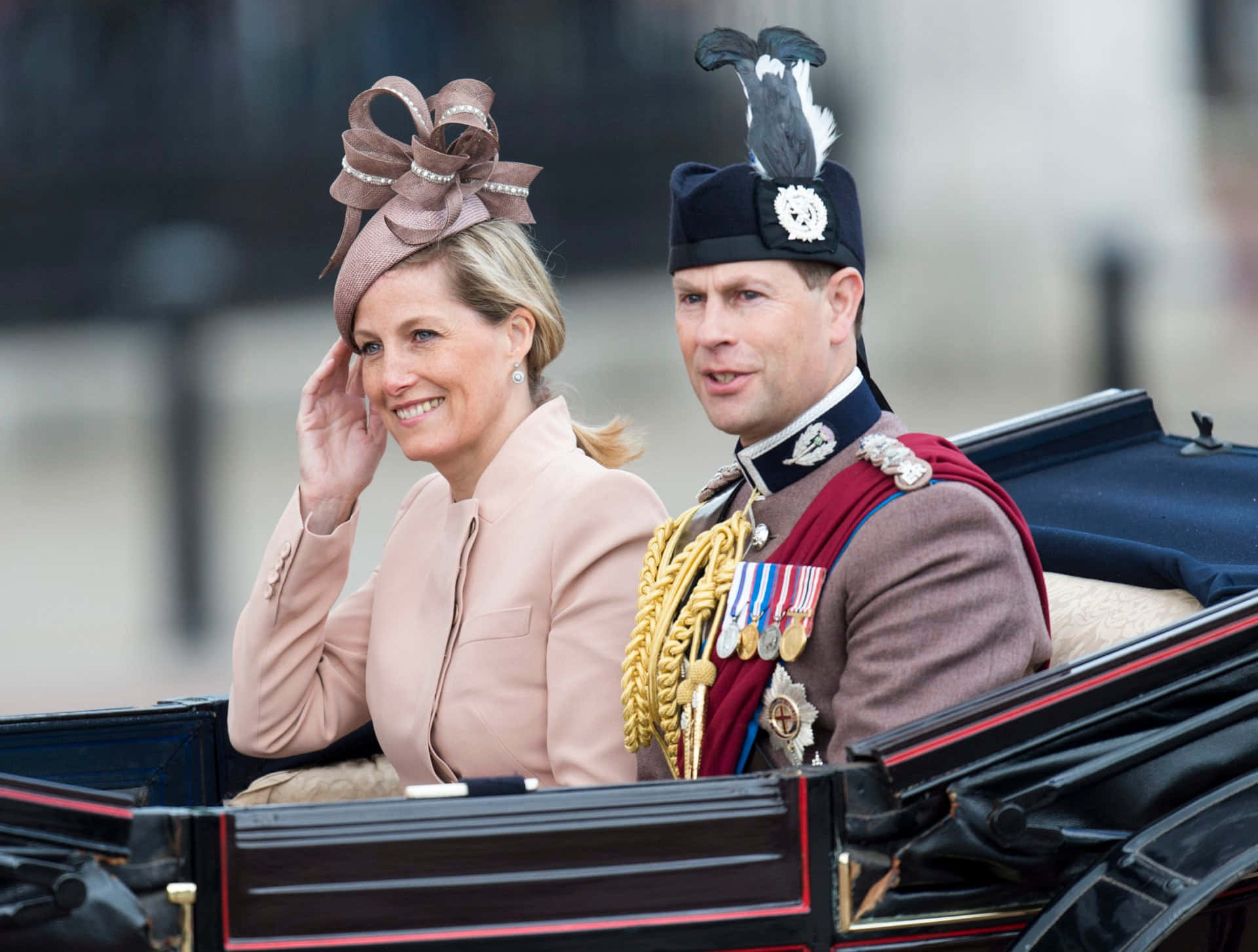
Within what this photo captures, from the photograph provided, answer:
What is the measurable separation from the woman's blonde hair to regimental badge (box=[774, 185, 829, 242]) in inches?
20.1

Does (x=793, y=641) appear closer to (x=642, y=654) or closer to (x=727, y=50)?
(x=642, y=654)

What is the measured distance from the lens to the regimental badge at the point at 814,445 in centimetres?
205

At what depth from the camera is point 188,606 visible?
600 cm

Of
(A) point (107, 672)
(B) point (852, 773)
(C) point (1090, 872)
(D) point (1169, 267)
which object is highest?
(D) point (1169, 267)

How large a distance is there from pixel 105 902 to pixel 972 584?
95 centimetres

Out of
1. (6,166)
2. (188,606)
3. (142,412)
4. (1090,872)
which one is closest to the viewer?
(1090,872)

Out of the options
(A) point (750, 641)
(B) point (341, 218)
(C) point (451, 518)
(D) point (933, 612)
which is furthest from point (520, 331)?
(B) point (341, 218)

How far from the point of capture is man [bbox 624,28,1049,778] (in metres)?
1.82

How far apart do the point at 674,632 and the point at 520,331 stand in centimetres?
55

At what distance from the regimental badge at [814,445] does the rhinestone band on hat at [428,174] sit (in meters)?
0.67

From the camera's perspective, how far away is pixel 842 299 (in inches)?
80.3

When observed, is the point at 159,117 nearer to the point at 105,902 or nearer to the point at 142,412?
the point at 142,412

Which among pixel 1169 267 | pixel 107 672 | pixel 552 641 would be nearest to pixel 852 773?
pixel 552 641

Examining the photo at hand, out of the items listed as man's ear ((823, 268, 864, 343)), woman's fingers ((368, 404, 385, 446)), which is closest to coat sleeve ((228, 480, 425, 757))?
woman's fingers ((368, 404, 385, 446))
